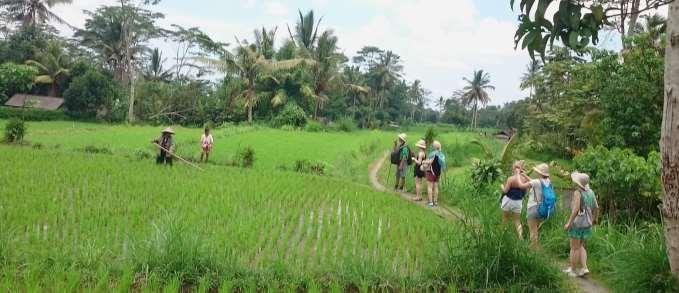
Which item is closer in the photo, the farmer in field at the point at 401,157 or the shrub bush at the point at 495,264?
the shrub bush at the point at 495,264

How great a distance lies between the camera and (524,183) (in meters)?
6.23

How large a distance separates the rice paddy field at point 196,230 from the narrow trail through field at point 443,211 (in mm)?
373

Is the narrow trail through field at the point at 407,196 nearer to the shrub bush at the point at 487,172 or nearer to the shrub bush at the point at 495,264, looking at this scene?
the shrub bush at the point at 495,264

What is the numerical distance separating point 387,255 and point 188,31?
37084mm

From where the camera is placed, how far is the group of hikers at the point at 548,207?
4934 millimetres

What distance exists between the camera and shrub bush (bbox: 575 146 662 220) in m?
7.21

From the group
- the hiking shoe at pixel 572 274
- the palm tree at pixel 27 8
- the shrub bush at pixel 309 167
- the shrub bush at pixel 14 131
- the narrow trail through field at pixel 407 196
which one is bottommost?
the narrow trail through field at pixel 407 196

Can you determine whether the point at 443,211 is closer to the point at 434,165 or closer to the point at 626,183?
the point at 434,165

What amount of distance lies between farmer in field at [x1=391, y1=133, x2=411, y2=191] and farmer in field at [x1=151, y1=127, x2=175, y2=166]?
17.4ft

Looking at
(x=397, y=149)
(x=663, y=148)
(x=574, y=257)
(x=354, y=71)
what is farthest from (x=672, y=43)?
(x=354, y=71)

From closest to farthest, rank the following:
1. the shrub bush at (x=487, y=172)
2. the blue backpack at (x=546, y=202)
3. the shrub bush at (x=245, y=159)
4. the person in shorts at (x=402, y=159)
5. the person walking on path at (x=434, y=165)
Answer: the blue backpack at (x=546, y=202)
the person walking on path at (x=434, y=165)
the shrub bush at (x=487, y=172)
the person in shorts at (x=402, y=159)
the shrub bush at (x=245, y=159)

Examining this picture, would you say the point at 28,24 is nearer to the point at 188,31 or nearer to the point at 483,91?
the point at 188,31

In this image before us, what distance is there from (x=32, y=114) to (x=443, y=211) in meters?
24.9

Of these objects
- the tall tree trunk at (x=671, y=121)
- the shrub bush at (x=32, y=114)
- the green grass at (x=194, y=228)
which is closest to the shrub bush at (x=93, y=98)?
the shrub bush at (x=32, y=114)
